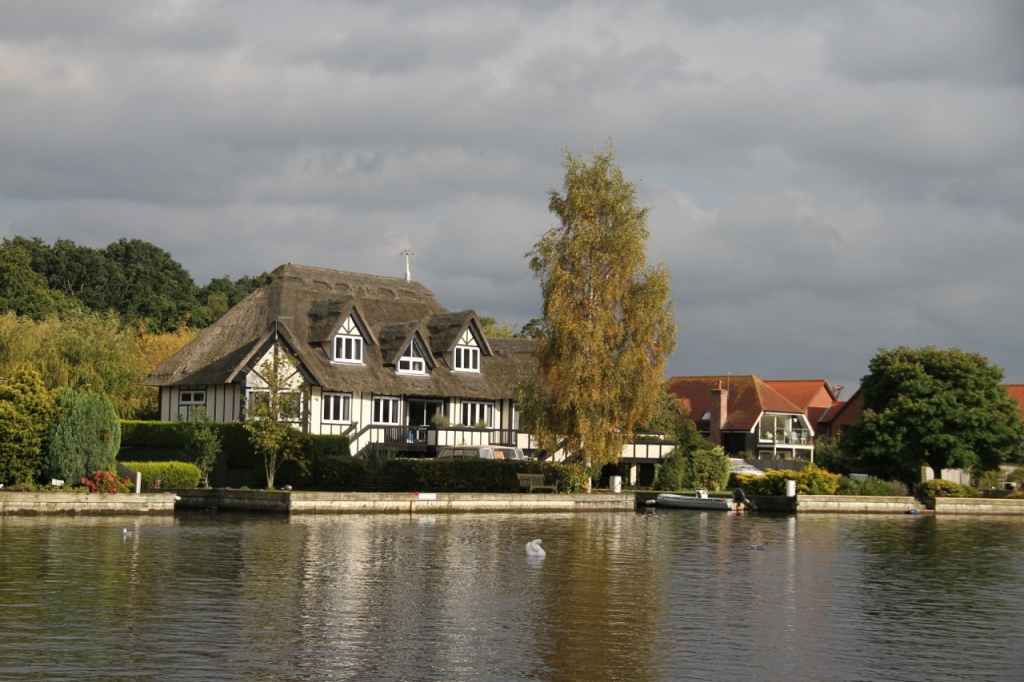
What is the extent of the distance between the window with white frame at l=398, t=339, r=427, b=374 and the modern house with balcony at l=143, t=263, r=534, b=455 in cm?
6

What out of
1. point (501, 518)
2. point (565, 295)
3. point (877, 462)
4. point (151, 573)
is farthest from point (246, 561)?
point (877, 462)

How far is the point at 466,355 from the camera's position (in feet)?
217

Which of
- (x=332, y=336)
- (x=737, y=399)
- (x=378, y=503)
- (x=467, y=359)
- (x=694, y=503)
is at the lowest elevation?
(x=694, y=503)

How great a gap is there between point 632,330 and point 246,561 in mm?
29956

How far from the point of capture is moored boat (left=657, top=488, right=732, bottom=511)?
56.2 metres

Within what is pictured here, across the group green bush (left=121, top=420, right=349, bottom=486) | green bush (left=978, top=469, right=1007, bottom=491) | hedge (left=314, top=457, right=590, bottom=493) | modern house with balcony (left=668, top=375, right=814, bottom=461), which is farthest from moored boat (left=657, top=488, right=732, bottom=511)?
modern house with balcony (left=668, top=375, right=814, bottom=461)

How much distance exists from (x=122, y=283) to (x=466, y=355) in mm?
59123

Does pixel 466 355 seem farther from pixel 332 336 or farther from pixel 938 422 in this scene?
pixel 938 422

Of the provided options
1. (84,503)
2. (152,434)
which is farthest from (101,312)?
(84,503)

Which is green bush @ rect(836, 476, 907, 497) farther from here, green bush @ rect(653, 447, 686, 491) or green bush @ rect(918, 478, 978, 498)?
green bush @ rect(653, 447, 686, 491)

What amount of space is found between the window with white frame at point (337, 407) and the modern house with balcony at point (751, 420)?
3789 centimetres

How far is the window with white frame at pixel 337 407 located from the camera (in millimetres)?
59688

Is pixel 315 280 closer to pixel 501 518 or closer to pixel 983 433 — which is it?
pixel 501 518

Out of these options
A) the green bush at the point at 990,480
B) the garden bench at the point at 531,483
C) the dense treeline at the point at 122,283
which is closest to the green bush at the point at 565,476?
the garden bench at the point at 531,483
